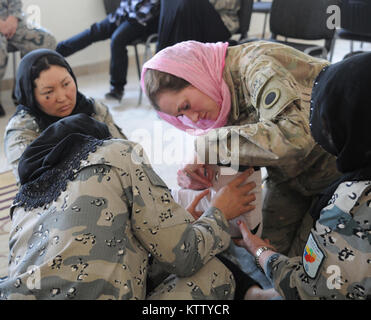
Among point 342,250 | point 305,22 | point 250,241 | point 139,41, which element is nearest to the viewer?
point 342,250

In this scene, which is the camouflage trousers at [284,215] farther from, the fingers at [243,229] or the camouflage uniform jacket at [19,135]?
the camouflage uniform jacket at [19,135]

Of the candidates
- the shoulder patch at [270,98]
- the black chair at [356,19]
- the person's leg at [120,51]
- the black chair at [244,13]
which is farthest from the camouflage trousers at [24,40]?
the shoulder patch at [270,98]

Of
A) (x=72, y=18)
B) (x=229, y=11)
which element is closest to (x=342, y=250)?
(x=229, y=11)

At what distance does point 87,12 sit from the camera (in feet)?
13.6

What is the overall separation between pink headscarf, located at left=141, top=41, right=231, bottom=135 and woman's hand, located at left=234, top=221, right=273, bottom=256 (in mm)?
374

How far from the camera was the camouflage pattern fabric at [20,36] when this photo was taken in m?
3.23

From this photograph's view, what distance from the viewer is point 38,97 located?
163cm

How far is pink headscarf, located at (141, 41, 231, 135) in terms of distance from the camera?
1.32 metres

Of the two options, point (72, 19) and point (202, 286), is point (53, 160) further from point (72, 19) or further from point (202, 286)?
point (72, 19)

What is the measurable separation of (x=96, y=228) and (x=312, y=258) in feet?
1.60
